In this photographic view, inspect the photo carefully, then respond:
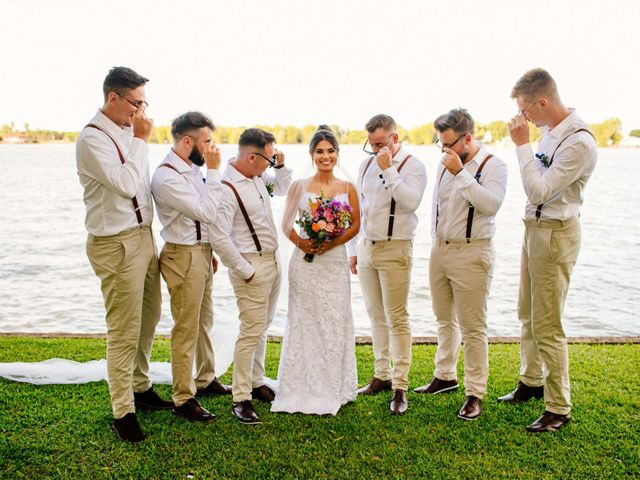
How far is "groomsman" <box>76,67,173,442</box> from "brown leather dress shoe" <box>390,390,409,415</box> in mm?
2093

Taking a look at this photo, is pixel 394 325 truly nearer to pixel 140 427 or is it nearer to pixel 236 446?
pixel 236 446

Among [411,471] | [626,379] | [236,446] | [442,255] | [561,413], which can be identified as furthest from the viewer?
[626,379]

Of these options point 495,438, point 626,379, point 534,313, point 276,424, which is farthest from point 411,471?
point 626,379

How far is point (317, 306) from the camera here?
16.5ft

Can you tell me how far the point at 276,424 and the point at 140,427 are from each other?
1086 millimetres

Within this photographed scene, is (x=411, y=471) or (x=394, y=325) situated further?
(x=394, y=325)

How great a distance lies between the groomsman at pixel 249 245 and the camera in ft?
15.3

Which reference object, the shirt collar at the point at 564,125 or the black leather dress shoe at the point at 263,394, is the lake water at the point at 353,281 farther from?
the shirt collar at the point at 564,125

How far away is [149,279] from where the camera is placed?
4645 mm

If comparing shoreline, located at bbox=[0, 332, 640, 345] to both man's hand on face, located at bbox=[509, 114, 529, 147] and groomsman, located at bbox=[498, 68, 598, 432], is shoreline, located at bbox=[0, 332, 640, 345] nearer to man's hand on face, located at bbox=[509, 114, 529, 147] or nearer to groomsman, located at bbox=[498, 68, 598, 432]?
groomsman, located at bbox=[498, 68, 598, 432]

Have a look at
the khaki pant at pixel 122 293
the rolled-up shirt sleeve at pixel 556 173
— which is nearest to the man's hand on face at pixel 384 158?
the rolled-up shirt sleeve at pixel 556 173

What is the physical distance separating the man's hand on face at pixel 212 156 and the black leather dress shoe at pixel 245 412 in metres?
2.02

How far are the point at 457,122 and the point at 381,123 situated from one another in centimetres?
69

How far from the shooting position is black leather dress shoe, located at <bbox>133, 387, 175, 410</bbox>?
4945 millimetres
